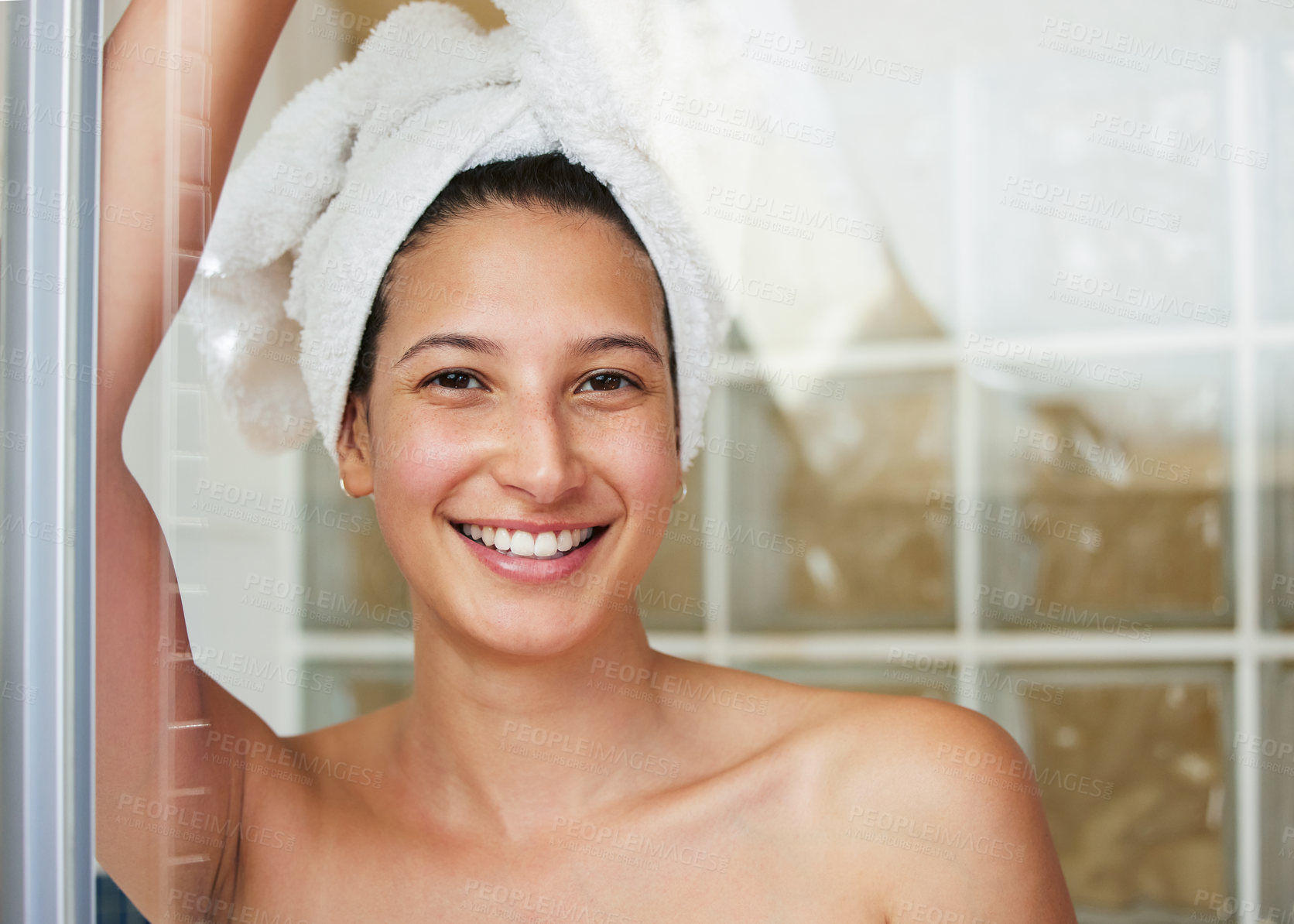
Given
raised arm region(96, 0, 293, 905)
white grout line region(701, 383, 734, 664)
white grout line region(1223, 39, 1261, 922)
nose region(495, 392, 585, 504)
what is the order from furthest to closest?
white grout line region(701, 383, 734, 664)
white grout line region(1223, 39, 1261, 922)
nose region(495, 392, 585, 504)
raised arm region(96, 0, 293, 905)

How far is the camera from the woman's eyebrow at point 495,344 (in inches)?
28.3

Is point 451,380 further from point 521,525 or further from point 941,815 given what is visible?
point 941,815

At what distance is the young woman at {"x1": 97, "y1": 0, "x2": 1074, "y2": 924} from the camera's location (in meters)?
0.72

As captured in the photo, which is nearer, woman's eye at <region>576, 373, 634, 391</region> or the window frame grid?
woman's eye at <region>576, 373, 634, 391</region>

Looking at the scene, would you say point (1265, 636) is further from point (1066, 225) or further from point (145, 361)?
point (145, 361)

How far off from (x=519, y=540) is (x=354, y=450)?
15 cm

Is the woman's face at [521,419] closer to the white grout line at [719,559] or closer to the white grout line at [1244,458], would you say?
the white grout line at [719,559]

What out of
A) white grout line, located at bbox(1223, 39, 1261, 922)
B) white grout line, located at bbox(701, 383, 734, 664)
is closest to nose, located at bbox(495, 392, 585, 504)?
white grout line, located at bbox(701, 383, 734, 664)

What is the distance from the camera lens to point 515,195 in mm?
743

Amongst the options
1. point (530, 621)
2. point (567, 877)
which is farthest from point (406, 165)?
point (567, 877)

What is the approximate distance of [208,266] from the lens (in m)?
0.74

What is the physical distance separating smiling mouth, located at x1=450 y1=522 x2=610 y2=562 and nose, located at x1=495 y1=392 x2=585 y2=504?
3cm

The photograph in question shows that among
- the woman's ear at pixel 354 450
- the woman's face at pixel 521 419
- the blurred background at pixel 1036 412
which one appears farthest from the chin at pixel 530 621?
the blurred background at pixel 1036 412

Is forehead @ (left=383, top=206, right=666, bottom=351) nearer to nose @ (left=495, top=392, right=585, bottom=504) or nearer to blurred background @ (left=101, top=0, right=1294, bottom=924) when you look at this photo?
nose @ (left=495, top=392, right=585, bottom=504)
